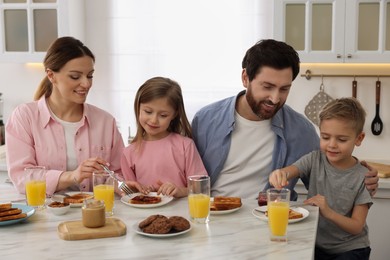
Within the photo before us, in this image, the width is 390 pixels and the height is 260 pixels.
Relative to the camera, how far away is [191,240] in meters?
1.74

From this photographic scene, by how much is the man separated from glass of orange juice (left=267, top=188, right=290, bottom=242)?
2.45 ft

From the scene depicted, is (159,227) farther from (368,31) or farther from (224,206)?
(368,31)

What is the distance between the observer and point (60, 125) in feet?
8.31

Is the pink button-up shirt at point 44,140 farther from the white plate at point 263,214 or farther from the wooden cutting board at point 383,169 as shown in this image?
the wooden cutting board at point 383,169

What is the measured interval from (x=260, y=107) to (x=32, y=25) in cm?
207

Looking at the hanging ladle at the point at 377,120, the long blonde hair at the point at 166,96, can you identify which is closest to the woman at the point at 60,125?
Answer: the long blonde hair at the point at 166,96

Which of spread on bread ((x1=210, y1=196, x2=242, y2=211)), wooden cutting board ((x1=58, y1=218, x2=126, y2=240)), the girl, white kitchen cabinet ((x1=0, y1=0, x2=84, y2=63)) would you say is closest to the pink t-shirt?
the girl

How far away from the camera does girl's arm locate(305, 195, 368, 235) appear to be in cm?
204

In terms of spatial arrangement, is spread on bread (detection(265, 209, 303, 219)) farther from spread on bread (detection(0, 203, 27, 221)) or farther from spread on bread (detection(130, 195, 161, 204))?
spread on bread (detection(0, 203, 27, 221))

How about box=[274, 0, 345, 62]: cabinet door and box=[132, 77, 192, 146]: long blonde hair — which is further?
box=[274, 0, 345, 62]: cabinet door

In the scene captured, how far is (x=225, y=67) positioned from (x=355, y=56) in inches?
37.2

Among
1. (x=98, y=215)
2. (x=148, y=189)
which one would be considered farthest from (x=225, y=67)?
(x=98, y=215)

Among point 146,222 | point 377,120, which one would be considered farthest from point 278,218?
point 377,120

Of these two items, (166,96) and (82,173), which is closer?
(82,173)
